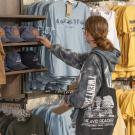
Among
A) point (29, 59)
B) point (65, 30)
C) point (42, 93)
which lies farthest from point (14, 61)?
point (42, 93)

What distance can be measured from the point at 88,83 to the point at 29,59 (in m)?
0.75

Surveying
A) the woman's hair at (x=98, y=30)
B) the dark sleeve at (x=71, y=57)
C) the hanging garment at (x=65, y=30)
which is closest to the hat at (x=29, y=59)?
the hanging garment at (x=65, y=30)

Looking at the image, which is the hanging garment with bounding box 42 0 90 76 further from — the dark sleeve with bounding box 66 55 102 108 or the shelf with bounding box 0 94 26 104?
the dark sleeve with bounding box 66 55 102 108

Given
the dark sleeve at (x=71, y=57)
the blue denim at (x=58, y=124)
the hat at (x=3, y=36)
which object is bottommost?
the blue denim at (x=58, y=124)

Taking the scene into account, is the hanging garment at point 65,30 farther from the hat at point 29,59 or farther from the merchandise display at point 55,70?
the hat at point 29,59

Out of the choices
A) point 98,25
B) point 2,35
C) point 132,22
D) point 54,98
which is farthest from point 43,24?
point 132,22

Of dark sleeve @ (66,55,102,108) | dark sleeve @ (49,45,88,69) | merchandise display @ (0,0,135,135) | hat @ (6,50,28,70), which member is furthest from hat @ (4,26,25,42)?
dark sleeve @ (66,55,102,108)

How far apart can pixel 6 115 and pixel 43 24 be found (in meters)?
0.83

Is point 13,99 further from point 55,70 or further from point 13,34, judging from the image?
point 13,34

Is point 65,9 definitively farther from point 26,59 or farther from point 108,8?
point 108,8

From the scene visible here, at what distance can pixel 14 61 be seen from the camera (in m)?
3.09

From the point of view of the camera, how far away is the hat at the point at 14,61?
3078 millimetres

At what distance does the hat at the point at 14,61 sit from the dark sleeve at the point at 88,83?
25.1 inches

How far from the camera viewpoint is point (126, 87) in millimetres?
4695
